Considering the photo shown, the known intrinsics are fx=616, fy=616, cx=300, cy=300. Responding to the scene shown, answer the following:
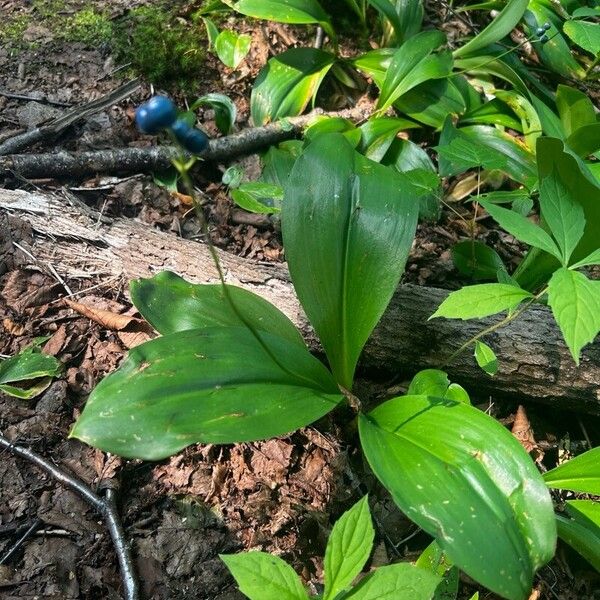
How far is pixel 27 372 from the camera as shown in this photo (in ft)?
6.43

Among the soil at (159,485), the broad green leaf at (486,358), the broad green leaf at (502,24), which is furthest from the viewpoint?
the broad green leaf at (502,24)

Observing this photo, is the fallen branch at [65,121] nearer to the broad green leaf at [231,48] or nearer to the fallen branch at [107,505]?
the broad green leaf at [231,48]

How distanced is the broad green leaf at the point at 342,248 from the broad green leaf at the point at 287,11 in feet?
4.32

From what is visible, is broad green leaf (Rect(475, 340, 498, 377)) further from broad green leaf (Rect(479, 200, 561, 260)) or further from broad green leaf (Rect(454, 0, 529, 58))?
broad green leaf (Rect(454, 0, 529, 58))

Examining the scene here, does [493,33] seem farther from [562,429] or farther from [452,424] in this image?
[452,424]

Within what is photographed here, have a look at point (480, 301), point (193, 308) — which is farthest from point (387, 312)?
point (193, 308)

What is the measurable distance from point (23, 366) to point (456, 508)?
1396mm

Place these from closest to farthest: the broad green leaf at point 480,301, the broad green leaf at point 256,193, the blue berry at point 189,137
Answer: the blue berry at point 189,137
the broad green leaf at point 480,301
the broad green leaf at point 256,193

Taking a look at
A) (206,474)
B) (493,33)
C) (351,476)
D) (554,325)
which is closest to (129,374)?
(206,474)

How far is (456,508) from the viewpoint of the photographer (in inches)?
53.8

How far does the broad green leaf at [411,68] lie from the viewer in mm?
2801

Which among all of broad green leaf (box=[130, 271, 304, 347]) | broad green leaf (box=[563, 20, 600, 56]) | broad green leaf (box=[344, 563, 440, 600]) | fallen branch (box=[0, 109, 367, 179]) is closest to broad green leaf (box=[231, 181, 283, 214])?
fallen branch (box=[0, 109, 367, 179])

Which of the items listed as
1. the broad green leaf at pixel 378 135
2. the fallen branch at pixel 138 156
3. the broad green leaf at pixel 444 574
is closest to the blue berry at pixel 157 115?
the broad green leaf at pixel 444 574

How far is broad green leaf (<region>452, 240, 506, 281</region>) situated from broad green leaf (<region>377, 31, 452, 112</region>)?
0.81 meters
